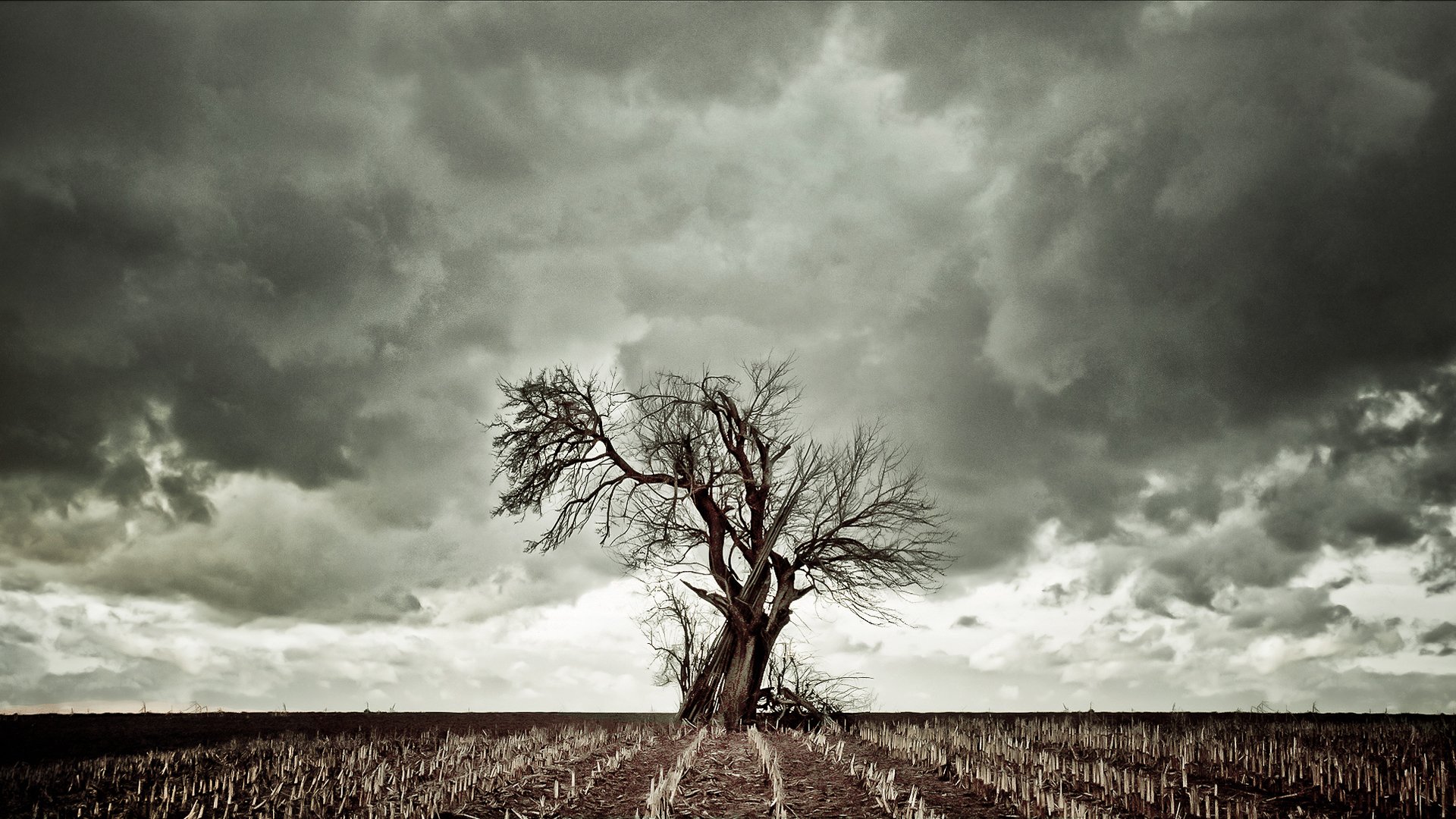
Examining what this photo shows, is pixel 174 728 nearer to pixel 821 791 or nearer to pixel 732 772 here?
pixel 732 772

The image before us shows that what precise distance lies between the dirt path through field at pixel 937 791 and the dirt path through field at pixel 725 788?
1.77 meters

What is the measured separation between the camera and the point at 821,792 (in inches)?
374

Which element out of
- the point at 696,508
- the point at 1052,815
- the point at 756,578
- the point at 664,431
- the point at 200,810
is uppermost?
the point at 664,431

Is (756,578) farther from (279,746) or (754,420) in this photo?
(279,746)

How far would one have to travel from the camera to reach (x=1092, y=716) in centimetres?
2147

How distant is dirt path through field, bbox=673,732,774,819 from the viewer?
27.5 ft

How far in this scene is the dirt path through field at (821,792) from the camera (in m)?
8.31

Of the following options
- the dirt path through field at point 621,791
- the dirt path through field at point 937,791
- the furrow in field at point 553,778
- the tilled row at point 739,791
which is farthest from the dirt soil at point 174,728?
the dirt path through field at point 937,791

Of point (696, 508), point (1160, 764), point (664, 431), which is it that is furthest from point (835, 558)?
point (1160, 764)

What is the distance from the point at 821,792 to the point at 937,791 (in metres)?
1.58

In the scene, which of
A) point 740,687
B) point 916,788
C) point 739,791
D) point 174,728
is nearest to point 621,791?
point 739,791

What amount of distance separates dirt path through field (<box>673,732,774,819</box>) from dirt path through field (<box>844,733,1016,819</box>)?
1.77 metres

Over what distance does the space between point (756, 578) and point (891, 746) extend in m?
7.37

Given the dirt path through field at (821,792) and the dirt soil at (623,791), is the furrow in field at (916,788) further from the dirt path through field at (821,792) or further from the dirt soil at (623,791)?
the dirt soil at (623,791)
